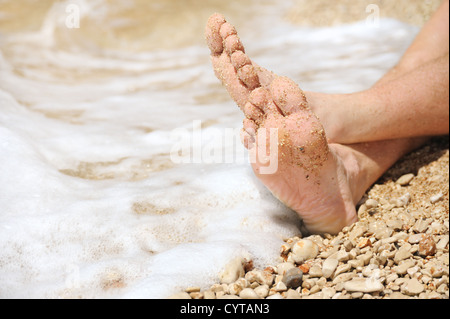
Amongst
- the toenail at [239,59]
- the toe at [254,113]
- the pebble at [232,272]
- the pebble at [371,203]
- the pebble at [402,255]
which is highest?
the toenail at [239,59]

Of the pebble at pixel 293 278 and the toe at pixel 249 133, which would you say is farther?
the toe at pixel 249 133

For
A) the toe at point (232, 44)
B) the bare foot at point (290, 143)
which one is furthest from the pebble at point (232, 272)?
the toe at point (232, 44)

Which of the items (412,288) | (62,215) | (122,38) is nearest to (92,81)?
(122,38)

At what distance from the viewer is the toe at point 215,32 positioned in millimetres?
1443

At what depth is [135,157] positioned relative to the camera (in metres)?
1.95

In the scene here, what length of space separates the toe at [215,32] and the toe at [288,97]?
274mm

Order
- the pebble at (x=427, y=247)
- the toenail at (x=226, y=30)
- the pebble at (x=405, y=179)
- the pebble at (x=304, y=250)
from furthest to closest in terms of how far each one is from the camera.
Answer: the pebble at (x=405, y=179), the toenail at (x=226, y=30), the pebble at (x=304, y=250), the pebble at (x=427, y=247)

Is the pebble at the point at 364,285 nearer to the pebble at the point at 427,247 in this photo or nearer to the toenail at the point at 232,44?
the pebble at the point at 427,247

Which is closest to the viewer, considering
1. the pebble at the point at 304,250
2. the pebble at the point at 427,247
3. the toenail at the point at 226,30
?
the pebble at the point at 427,247

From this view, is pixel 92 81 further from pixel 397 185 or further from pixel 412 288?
pixel 412 288

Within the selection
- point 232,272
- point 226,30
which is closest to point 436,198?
point 232,272

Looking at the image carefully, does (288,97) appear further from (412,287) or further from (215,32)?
(412,287)
